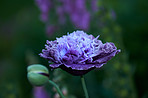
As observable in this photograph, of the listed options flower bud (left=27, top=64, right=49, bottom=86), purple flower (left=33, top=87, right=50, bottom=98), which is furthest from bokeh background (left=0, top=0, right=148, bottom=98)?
flower bud (left=27, top=64, right=49, bottom=86)

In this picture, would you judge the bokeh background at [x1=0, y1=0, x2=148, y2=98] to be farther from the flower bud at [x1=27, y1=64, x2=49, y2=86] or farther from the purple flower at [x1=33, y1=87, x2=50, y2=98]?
the flower bud at [x1=27, y1=64, x2=49, y2=86]

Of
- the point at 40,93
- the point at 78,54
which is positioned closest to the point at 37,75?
the point at 78,54

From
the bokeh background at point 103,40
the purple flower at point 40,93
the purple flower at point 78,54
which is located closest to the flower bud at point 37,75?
the purple flower at point 78,54

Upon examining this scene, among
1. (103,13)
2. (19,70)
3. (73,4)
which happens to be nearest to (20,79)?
(19,70)

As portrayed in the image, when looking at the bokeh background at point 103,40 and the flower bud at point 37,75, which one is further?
the bokeh background at point 103,40

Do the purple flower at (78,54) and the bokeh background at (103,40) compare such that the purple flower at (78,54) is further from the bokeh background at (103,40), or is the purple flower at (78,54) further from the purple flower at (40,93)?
the purple flower at (40,93)

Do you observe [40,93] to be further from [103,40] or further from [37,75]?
[37,75]

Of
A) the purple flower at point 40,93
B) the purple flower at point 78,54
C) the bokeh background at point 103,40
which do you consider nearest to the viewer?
the purple flower at point 78,54
